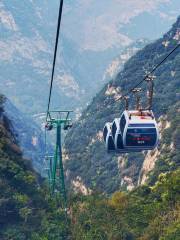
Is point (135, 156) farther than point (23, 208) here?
Yes

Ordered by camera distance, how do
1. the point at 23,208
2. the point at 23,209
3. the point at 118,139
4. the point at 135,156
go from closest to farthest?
the point at 118,139
the point at 23,209
the point at 23,208
the point at 135,156

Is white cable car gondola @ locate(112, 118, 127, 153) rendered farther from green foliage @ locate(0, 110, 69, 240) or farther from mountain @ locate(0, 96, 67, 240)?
mountain @ locate(0, 96, 67, 240)

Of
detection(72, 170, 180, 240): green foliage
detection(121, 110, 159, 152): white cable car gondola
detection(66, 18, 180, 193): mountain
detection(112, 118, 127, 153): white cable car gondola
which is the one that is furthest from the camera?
detection(66, 18, 180, 193): mountain

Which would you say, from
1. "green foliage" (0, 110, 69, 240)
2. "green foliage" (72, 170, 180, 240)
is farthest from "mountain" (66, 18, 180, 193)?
"green foliage" (72, 170, 180, 240)

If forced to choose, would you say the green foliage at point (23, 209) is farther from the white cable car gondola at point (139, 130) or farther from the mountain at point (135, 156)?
the mountain at point (135, 156)

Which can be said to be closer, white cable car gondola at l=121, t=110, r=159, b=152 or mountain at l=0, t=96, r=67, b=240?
white cable car gondola at l=121, t=110, r=159, b=152

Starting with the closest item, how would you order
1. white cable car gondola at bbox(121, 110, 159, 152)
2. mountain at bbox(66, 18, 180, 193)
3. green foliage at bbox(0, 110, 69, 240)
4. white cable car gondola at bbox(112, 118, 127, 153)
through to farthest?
white cable car gondola at bbox(121, 110, 159, 152) < white cable car gondola at bbox(112, 118, 127, 153) < green foliage at bbox(0, 110, 69, 240) < mountain at bbox(66, 18, 180, 193)

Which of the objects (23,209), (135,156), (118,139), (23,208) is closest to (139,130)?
(118,139)

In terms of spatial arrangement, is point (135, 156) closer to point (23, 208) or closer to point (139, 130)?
point (23, 208)

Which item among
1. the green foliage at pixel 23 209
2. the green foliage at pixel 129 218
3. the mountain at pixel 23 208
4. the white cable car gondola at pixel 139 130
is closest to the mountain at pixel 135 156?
the mountain at pixel 23 208
